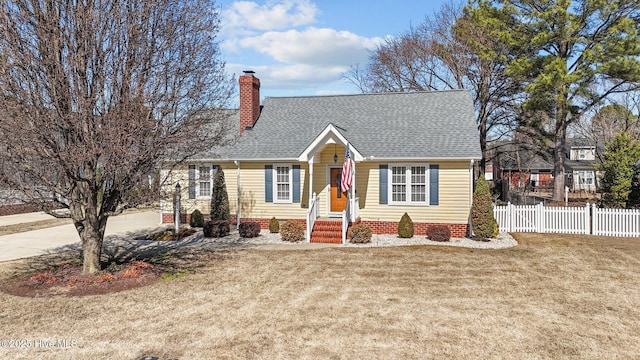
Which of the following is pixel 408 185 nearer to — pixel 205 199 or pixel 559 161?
pixel 205 199

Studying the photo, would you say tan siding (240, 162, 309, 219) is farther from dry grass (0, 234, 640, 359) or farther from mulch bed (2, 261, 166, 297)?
mulch bed (2, 261, 166, 297)

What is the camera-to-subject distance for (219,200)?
17.4 meters

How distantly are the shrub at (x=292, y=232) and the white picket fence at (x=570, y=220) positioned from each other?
847 cm

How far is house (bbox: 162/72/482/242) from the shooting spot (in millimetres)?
15930

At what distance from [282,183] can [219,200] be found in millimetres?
2827

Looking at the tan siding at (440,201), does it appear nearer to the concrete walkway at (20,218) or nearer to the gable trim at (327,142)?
the gable trim at (327,142)

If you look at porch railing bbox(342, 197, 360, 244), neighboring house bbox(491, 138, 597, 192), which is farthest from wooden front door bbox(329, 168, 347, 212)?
neighboring house bbox(491, 138, 597, 192)

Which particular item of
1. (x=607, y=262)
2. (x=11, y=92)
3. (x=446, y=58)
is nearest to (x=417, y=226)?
(x=607, y=262)

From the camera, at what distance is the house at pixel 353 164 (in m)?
15.9

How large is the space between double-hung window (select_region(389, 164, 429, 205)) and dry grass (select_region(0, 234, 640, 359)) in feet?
15.4

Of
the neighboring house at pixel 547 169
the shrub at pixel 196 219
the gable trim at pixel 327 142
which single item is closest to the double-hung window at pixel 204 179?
the shrub at pixel 196 219

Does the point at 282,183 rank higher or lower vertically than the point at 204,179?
lower

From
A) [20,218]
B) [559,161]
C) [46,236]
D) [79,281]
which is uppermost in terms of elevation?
[559,161]

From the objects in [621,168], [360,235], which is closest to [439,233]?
[360,235]
